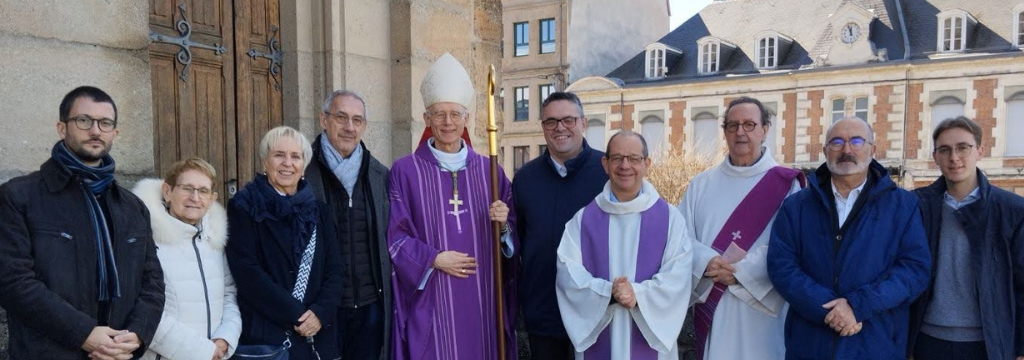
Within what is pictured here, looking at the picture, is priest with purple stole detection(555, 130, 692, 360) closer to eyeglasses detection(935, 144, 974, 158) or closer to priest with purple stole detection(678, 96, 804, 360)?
priest with purple stole detection(678, 96, 804, 360)

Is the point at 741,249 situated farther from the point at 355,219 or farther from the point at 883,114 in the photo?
the point at 883,114

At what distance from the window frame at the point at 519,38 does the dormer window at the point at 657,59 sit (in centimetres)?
455

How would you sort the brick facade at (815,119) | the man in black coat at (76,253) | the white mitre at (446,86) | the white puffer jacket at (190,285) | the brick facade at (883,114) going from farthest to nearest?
1. the brick facade at (815,119)
2. the brick facade at (883,114)
3. the white mitre at (446,86)
4. the white puffer jacket at (190,285)
5. the man in black coat at (76,253)

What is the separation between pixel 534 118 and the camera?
30.7 metres

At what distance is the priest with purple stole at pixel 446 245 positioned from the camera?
12.5 feet

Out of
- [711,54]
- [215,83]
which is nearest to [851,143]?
[215,83]

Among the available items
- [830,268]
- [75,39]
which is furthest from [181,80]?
[830,268]

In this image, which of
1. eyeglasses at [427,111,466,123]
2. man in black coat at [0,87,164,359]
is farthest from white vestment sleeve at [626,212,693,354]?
man in black coat at [0,87,164,359]

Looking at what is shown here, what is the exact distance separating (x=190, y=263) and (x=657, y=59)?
2799cm

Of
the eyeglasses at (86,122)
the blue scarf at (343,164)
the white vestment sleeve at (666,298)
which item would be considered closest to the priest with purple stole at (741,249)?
the white vestment sleeve at (666,298)

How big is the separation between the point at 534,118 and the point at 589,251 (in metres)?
27.3

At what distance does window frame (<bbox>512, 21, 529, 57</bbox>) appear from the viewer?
31422 mm

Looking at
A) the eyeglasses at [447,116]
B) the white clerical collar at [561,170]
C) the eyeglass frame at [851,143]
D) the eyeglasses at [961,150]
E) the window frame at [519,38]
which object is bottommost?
the white clerical collar at [561,170]

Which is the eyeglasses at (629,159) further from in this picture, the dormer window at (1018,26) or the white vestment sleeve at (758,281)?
the dormer window at (1018,26)
